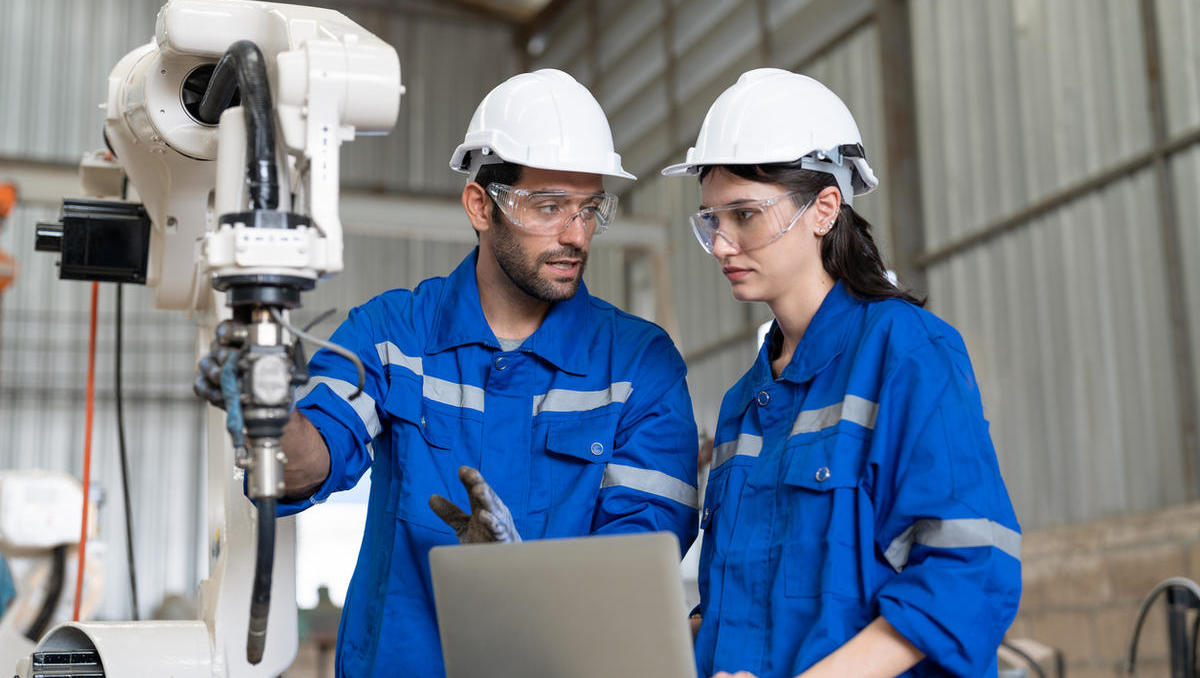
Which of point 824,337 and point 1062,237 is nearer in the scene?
point 824,337

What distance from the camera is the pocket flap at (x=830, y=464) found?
5.75 feet

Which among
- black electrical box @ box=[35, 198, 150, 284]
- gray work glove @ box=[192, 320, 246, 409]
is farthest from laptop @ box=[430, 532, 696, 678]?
black electrical box @ box=[35, 198, 150, 284]

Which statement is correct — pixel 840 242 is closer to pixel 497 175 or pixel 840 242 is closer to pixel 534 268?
pixel 534 268

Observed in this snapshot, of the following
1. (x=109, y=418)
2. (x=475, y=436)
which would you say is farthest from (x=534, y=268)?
(x=109, y=418)

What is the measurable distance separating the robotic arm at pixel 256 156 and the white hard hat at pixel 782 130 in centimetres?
59

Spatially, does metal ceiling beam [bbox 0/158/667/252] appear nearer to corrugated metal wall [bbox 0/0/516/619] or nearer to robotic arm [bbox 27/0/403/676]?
robotic arm [bbox 27/0/403/676]

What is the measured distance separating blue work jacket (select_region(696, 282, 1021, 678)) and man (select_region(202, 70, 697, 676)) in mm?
283

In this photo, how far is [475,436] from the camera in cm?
223

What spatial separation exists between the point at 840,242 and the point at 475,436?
730mm

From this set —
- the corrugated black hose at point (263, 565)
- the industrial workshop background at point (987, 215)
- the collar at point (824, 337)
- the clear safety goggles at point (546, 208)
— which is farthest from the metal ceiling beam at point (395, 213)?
the corrugated black hose at point (263, 565)

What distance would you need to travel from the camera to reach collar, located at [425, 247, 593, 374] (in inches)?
90.1

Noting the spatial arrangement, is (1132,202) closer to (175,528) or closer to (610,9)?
(610,9)

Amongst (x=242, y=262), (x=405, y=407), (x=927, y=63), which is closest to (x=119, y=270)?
(x=405, y=407)

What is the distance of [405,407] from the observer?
7.23 ft
